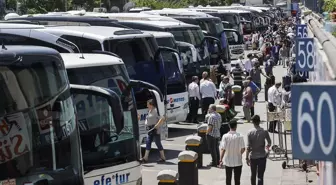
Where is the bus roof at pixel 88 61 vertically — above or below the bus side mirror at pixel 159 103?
above

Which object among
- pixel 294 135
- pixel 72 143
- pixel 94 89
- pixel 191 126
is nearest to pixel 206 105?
pixel 191 126

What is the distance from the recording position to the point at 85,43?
20469 millimetres

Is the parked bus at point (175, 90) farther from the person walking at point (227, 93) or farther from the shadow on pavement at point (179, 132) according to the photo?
the person walking at point (227, 93)

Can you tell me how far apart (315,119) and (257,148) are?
9462 mm

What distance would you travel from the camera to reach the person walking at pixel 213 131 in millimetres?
19297

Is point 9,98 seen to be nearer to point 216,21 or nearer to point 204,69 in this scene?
point 204,69

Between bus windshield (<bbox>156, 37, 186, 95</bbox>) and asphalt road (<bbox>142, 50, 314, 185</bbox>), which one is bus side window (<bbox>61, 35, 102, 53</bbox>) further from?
bus windshield (<bbox>156, 37, 186, 95</bbox>)

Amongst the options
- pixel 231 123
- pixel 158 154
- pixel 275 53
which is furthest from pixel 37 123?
pixel 275 53

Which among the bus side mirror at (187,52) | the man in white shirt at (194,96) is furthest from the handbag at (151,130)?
the bus side mirror at (187,52)

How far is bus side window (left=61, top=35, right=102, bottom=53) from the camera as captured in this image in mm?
20109

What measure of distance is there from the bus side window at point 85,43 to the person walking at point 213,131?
3043 mm

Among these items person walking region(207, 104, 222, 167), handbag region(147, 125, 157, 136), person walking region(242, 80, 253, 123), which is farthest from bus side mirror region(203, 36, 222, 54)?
person walking region(207, 104, 222, 167)

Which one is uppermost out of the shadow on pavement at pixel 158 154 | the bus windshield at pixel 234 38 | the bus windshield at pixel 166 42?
the bus windshield at pixel 166 42

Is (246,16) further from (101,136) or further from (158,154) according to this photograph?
(101,136)
